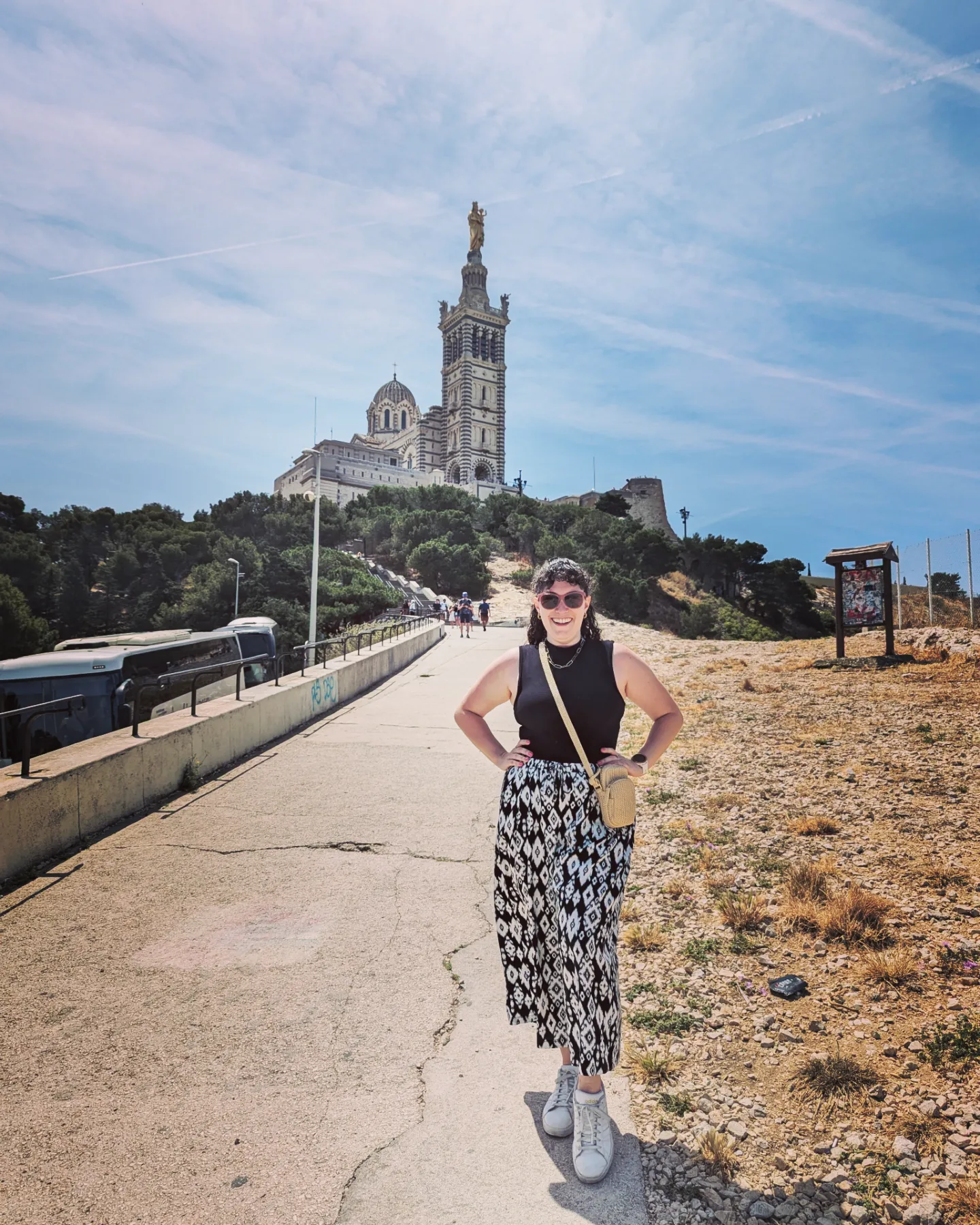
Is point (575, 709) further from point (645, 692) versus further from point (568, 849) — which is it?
point (568, 849)

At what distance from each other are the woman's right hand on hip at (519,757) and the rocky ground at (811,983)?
4.46 ft

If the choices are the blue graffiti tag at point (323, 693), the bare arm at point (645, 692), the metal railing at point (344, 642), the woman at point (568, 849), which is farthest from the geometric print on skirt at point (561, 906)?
the blue graffiti tag at point (323, 693)

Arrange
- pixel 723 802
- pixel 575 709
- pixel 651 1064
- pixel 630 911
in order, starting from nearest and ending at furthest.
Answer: pixel 575 709 → pixel 651 1064 → pixel 630 911 → pixel 723 802

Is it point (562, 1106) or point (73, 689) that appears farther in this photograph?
point (73, 689)

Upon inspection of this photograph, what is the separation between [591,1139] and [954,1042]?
5.49ft

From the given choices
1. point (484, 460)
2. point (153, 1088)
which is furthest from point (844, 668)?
point (484, 460)

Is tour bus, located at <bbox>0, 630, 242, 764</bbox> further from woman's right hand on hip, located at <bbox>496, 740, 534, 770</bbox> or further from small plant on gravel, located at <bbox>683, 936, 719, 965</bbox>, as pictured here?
woman's right hand on hip, located at <bbox>496, 740, 534, 770</bbox>

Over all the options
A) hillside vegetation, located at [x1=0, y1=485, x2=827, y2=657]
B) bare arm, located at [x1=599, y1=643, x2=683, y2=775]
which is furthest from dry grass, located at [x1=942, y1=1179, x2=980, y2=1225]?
hillside vegetation, located at [x1=0, y1=485, x2=827, y2=657]

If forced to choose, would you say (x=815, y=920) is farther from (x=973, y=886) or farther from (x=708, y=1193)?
(x=708, y=1193)

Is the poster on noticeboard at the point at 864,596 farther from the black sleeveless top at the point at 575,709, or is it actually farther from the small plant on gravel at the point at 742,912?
the black sleeveless top at the point at 575,709

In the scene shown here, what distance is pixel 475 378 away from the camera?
349 feet

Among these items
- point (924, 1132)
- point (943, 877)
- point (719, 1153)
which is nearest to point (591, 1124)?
point (719, 1153)

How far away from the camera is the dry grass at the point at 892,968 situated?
3.34 metres

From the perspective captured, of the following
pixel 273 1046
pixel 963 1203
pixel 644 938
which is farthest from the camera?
pixel 644 938
